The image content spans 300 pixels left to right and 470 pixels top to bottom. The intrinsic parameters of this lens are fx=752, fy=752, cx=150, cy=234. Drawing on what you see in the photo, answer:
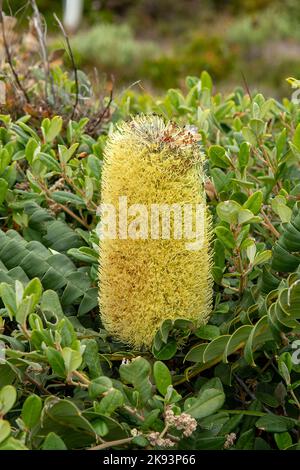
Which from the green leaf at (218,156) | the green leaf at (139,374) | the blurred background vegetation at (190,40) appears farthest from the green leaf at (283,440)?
the blurred background vegetation at (190,40)

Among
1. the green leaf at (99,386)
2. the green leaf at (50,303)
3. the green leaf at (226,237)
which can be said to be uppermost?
the green leaf at (226,237)

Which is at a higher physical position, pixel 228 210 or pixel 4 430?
pixel 228 210

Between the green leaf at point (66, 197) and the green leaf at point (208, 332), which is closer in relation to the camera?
the green leaf at point (208, 332)

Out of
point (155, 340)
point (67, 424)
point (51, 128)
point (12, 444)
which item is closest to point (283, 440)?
point (155, 340)

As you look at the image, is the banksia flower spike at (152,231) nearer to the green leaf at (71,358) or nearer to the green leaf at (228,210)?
the green leaf at (228,210)

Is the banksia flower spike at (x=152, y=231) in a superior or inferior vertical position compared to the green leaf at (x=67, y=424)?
superior

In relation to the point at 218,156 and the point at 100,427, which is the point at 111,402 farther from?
the point at 218,156
